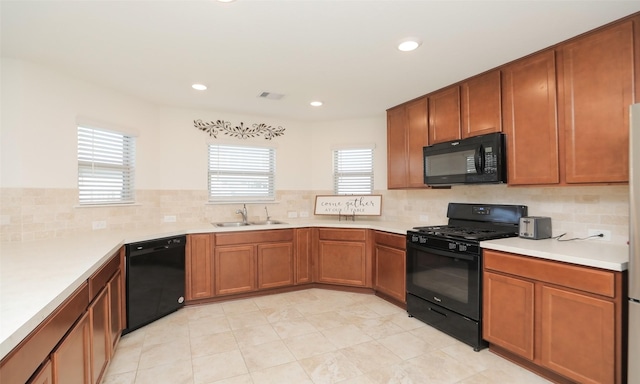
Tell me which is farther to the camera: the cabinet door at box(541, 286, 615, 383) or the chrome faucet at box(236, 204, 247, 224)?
the chrome faucet at box(236, 204, 247, 224)

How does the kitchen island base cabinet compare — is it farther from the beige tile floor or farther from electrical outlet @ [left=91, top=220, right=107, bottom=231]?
electrical outlet @ [left=91, top=220, right=107, bottom=231]

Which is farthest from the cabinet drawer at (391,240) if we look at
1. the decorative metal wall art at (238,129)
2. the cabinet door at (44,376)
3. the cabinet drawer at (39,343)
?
the cabinet door at (44,376)

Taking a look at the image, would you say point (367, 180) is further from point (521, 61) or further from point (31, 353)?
point (31, 353)

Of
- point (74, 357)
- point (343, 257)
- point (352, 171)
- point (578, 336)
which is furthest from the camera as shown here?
point (352, 171)

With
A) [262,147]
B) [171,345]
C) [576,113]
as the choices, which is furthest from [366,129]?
[171,345]

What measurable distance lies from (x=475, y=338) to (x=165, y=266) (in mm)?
2896

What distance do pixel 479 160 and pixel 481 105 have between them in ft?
1.72

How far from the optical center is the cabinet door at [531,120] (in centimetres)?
235

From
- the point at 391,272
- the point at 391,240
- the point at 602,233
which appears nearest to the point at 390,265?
the point at 391,272

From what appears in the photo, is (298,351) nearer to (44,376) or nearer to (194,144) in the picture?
(44,376)

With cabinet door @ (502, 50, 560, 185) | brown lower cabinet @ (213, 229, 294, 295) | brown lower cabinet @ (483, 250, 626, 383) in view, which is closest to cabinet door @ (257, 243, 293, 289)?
brown lower cabinet @ (213, 229, 294, 295)

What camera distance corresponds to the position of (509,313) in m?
2.31

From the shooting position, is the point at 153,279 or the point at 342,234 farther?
the point at 342,234

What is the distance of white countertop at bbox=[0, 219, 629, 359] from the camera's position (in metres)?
1.08
